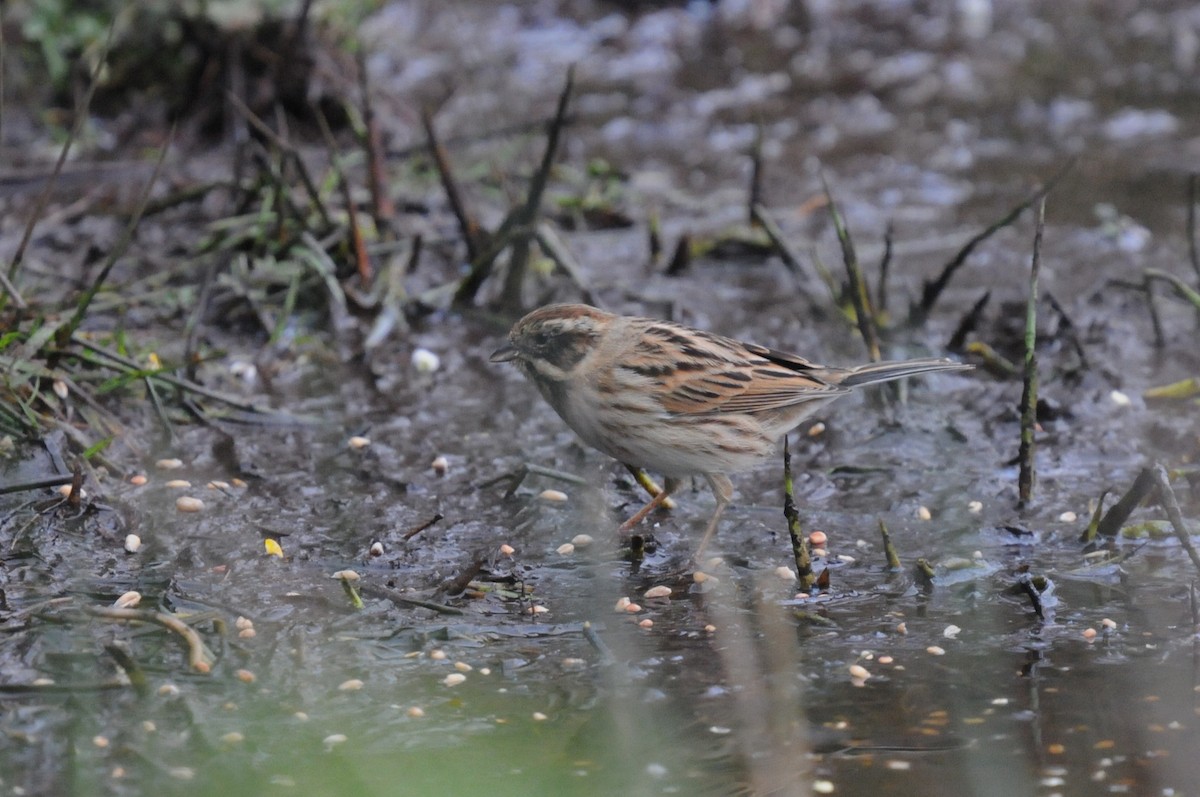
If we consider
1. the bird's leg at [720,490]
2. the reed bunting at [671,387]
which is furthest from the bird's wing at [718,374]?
the bird's leg at [720,490]

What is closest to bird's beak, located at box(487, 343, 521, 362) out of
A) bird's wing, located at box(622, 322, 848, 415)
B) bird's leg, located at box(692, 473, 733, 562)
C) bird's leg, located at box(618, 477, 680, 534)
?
bird's wing, located at box(622, 322, 848, 415)

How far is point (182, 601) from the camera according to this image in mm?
4883

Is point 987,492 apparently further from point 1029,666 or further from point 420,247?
point 420,247

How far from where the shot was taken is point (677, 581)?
540cm

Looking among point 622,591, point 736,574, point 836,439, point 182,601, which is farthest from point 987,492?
point 182,601

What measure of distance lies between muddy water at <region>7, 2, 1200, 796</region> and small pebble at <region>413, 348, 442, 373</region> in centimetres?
9

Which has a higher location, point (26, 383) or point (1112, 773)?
point (26, 383)

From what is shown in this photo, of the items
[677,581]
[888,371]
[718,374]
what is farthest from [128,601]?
[888,371]

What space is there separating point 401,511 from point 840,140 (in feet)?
21.2

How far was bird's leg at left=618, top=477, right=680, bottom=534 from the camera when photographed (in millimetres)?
5830

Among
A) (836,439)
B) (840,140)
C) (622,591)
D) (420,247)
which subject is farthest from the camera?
(840,140)

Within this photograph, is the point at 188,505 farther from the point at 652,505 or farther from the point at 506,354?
the point at 652,505

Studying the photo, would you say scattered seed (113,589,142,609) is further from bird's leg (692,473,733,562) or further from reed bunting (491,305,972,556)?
bird's leg (692,473,733,562)

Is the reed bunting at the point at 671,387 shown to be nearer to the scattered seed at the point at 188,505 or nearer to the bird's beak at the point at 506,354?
the bird's beak at the point at 506,354
